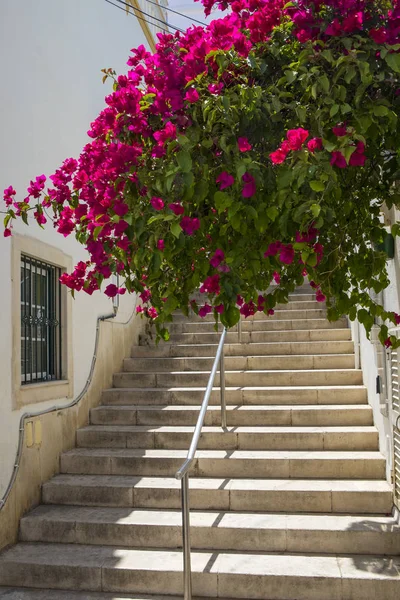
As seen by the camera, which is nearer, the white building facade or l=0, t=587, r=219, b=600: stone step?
l=0, t=587, r=219, b=600: stone step

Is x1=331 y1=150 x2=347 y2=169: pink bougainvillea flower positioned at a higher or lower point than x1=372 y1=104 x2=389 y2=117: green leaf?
lower

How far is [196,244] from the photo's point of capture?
282cm

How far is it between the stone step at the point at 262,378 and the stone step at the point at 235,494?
1.58 metres

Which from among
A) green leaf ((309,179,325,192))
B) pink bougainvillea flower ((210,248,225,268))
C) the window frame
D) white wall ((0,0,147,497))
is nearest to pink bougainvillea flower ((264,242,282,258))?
pink bougainvillea flower ((210,248,225,268))

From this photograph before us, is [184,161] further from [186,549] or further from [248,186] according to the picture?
[186,549]

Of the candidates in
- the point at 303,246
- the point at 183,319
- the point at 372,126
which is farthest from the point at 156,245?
the point at 183,319

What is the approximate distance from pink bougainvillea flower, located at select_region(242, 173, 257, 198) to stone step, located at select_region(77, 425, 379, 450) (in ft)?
13.9

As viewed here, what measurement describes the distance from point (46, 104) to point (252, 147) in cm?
415

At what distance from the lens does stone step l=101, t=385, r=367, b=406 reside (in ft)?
22.1

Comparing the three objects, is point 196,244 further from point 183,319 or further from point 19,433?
point 183,319

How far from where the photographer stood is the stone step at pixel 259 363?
7309 millimetres

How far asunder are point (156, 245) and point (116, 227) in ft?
0.59

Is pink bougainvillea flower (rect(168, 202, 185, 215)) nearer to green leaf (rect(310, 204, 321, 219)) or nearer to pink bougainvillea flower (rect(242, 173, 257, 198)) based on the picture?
pink bougainvillea flower (rect(242, 173, 257, 198))

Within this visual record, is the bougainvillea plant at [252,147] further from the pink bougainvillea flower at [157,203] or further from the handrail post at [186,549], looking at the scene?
→ the handrail post at [186,549]
